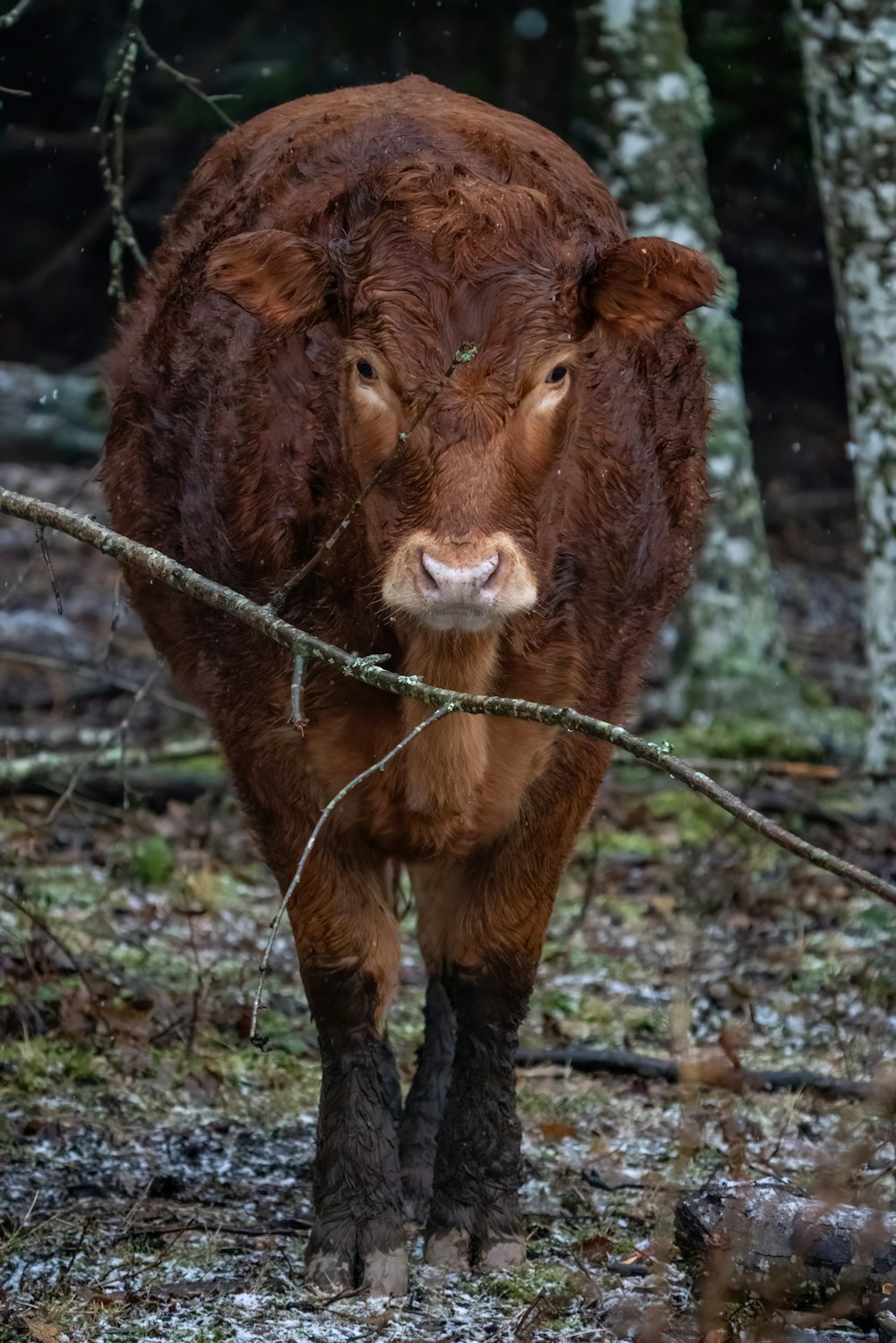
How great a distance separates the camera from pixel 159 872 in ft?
23.2

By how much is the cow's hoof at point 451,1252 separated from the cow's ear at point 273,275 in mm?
2301

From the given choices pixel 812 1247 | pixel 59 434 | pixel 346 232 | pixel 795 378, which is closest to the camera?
pixel 812 1247

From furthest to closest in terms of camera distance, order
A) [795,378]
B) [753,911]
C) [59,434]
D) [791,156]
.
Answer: [795,378]
[791,156]
[59,434]
[753,911]

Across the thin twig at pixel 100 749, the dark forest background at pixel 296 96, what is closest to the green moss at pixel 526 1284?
the thin twig at pixel 100 749

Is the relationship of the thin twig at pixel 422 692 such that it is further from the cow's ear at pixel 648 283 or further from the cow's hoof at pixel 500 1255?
the cow's hoof at pixel 500 1255

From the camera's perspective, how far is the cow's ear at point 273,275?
3.89 metres

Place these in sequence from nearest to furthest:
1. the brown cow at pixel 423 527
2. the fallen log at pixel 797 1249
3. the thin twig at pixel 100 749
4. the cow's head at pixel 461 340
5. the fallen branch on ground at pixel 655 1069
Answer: the fallen log at pixel 797 1249 < the cow's head at pixel 461 340 < the brown cow at pixel 423 527 < the fallen branch on ground at pixel 655 1069 < the thin twig at pixel 100 749

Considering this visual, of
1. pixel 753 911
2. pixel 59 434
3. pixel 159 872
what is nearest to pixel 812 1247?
pixel 753 911

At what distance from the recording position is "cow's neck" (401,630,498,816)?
3998 mm

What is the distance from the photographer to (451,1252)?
14.1ft

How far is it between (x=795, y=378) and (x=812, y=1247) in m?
11.8

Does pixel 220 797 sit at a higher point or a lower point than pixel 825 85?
lower

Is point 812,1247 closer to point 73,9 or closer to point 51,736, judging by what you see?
point 51,736

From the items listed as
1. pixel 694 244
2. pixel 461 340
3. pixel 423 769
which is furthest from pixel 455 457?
pixel 694 244
